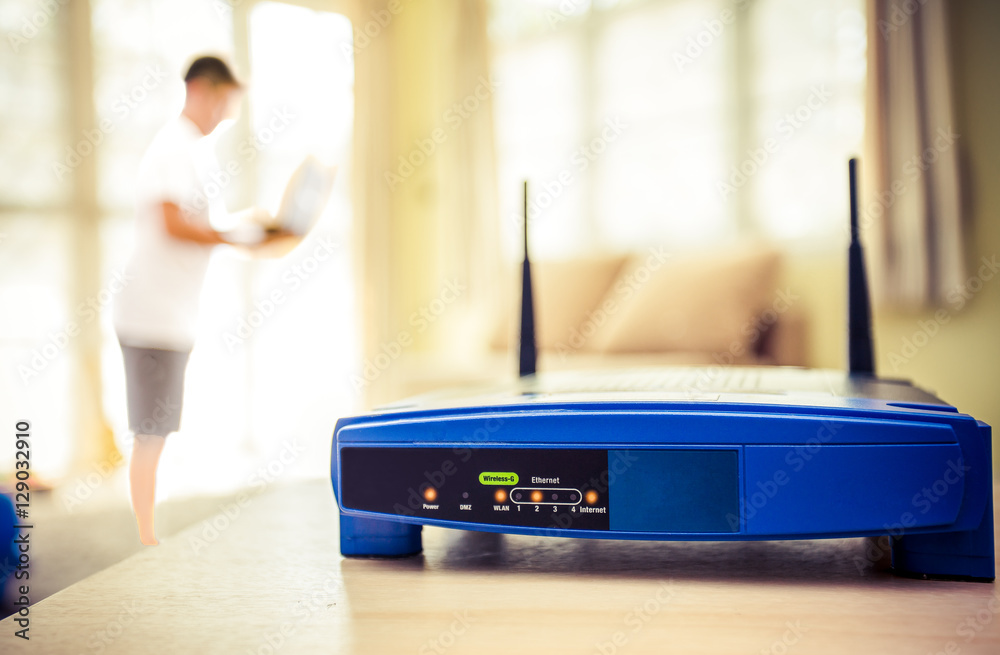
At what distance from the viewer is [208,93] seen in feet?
6.21

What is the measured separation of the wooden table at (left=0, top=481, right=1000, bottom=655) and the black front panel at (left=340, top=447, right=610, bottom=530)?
0.13 feet

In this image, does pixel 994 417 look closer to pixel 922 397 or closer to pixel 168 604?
pixel 922 397

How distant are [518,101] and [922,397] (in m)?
3.57

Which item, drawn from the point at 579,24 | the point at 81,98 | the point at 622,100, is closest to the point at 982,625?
the point at 622,100

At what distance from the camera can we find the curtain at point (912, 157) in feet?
7.07

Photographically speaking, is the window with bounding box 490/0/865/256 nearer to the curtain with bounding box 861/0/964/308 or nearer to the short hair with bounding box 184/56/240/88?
the curtain with bounding box 861/0/964/308

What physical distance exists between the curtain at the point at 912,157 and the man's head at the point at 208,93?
196 cm

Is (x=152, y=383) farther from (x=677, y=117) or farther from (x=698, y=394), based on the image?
(x=677, y=117)

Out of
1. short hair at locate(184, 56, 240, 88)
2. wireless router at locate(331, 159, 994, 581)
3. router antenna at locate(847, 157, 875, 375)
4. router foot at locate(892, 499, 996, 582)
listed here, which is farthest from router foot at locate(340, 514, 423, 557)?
short hair at locate(184, 56, 240, 88)

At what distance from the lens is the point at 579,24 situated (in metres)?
3.55

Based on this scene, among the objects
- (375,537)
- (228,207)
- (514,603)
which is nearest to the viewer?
(514,603)

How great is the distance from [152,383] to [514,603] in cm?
179

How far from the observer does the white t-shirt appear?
165 centimetres

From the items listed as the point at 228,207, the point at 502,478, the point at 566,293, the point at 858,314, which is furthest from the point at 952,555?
the point at 228,207
